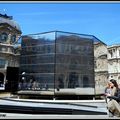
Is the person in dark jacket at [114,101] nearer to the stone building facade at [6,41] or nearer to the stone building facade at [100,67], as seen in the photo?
the stone building facade at [100,67]

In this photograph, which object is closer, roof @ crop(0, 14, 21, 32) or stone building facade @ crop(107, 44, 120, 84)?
roof @ crop(0, 14, 21, 32)

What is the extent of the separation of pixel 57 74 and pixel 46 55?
189 centimetres

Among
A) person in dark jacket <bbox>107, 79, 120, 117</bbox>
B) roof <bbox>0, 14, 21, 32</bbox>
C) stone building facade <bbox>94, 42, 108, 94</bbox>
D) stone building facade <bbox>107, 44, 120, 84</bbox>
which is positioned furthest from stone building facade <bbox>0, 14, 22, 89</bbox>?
person in dark jacket <bbox>107, 79, 120, 117</bbox>

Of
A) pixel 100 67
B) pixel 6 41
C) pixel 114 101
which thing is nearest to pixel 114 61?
pixel 6 41

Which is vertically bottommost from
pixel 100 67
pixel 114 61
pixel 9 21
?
pixel 100 67

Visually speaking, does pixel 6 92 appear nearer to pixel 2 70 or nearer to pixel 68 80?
pixel 68 80

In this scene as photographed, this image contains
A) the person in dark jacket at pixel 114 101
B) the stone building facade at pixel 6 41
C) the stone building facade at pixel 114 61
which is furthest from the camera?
the stone building facade at pixel 114 61

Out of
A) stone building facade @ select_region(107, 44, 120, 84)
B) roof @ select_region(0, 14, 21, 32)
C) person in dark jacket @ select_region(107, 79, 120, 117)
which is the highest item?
roof @ select_region(0, 14, 21, 32)

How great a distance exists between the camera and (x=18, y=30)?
69688mm

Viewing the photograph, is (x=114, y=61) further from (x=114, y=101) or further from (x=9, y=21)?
(x=114, y=101)

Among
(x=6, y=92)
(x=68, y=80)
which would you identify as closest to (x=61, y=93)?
(x=68, y=80)

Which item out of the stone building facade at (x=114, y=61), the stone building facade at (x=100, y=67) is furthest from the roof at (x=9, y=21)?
the stone building facade at (x=100, y=67)

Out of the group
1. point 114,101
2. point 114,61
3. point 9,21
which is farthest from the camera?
point 114,61

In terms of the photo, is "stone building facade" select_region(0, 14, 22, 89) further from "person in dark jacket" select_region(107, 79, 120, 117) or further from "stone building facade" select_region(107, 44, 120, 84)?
"person in dark jacket" select_region(107, 79, 120, 117)
